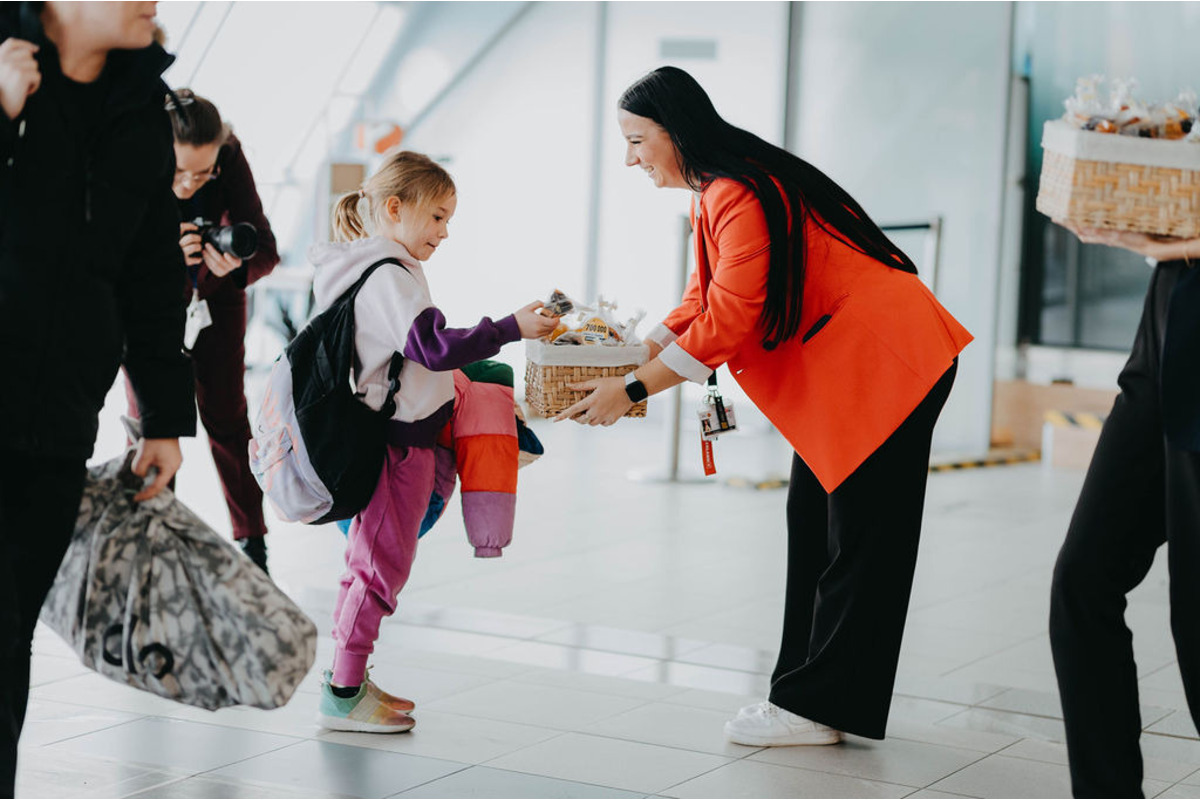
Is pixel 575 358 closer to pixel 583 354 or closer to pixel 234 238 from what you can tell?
pixel 583 354

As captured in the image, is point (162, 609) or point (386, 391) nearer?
point (162, 609)

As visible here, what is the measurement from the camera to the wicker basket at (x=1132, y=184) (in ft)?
7.70

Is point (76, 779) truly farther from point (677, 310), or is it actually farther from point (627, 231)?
point (627, 231)

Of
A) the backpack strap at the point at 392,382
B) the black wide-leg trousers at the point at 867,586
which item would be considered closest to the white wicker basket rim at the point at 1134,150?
the black wide-leg trousers at the point at 867,586

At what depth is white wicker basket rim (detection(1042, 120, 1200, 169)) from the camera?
2355 millimetres

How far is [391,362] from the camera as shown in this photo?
9.91 ft

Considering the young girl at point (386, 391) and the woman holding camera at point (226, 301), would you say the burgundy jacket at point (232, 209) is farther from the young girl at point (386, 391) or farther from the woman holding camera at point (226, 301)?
the young girl at point (386, 391)

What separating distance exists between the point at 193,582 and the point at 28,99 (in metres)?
0.74

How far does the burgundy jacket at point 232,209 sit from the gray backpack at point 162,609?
6.09ft

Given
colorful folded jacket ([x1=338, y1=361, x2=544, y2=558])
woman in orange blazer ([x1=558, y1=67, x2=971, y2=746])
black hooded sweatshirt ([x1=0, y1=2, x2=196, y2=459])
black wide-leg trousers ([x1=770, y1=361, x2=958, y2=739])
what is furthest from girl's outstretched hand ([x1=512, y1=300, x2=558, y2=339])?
black hooded sweatshirt ([x1=0, y1=2, x2=196, y2=459])

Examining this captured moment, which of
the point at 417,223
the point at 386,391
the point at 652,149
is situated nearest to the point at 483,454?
the point at 386,391

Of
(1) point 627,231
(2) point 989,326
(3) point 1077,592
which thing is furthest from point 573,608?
(1) point 627,231

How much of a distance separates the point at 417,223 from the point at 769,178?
738 mm

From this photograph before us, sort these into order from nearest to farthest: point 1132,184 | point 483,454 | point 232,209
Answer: point 1132,184
point 483,454
point 232,209
